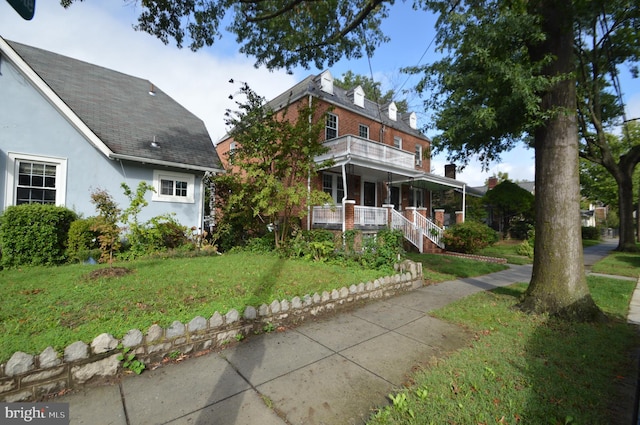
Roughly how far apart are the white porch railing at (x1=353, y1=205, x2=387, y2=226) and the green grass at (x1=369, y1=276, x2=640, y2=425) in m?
7.55

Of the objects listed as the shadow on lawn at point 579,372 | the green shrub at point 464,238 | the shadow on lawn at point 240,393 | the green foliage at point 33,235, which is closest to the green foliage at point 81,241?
the green foliage at point 33,235

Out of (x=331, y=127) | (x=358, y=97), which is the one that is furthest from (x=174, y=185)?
(x=358, y=97)

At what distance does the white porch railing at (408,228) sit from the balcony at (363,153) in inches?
101

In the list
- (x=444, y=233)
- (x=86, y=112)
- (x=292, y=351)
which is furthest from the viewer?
(x=444, y=233)

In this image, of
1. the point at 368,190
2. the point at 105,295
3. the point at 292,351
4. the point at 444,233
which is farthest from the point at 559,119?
the point at 368,190

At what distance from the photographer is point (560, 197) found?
4.70 m

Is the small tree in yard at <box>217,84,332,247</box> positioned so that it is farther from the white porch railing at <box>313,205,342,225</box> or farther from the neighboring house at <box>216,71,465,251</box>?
the white porch railing at <box>313,205,342,225</box>

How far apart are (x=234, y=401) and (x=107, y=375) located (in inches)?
55.4

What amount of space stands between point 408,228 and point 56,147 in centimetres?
1349

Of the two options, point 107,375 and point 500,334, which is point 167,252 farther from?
point 500,334

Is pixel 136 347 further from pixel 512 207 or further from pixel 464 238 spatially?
pixel 512 207

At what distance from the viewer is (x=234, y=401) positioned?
251 centimetres

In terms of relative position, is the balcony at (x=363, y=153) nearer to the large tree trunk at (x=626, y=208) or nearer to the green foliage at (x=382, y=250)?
the green foliage at (x=382, y=250)

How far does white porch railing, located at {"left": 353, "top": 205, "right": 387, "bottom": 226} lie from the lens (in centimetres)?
1209
